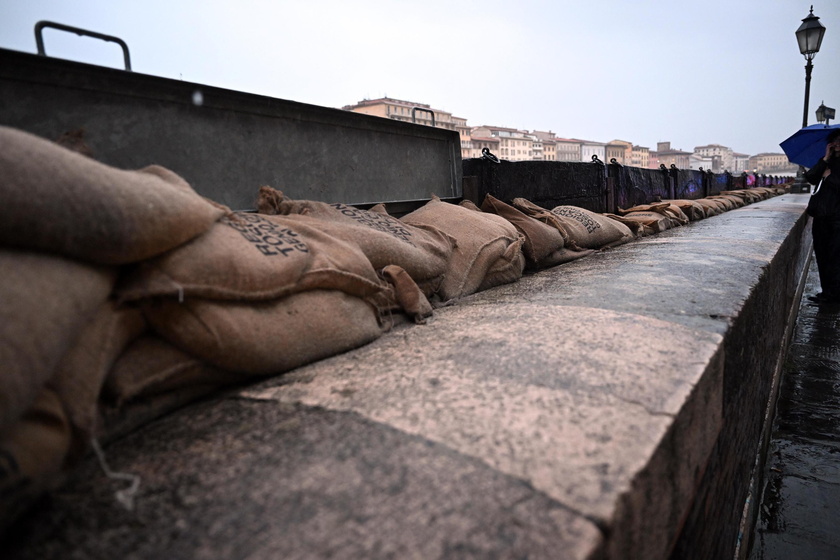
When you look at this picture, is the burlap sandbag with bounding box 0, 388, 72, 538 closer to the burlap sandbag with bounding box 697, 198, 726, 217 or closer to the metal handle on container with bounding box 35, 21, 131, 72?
the metal handle on container with bounding box 35, 21, 131, 72

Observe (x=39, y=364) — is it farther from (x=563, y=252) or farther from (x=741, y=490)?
(x=563, y=252)

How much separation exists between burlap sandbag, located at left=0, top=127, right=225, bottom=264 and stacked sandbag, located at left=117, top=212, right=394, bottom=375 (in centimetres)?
9

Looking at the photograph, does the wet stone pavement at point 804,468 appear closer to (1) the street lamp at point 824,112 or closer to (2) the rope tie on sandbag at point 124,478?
(2) the rope tie on sandbag at point 124,478

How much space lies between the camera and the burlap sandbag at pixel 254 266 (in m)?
1.13

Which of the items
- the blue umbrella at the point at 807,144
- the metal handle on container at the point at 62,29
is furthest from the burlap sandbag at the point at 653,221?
the metal handle on container at the point at 62,29

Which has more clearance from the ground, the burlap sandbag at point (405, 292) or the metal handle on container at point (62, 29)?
the metal handle on container at point (62, 29)

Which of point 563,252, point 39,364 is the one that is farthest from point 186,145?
point 563,252

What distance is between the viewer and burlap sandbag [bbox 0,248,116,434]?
71cm

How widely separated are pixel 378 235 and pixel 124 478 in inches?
50.8

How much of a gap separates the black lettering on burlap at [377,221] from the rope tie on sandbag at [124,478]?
55.8 inches

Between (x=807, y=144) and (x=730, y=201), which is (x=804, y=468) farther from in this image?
(x=730, y=201)

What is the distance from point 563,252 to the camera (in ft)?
12.1

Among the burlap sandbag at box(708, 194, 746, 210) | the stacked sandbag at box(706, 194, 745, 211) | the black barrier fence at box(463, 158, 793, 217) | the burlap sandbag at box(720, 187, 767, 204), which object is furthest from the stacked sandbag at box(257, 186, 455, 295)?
the burlap sandbag at box(720, 187, 767, 204)

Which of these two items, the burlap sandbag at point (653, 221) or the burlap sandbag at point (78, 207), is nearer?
the burlap sandbag at point (78, 207)
